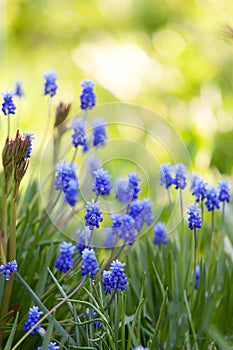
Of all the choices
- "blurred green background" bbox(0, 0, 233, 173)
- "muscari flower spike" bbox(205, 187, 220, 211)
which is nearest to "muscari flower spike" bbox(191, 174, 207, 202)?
"muscari flower spike" bbox(205, 187, 220, 211)

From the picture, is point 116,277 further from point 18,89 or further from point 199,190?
point 18,89

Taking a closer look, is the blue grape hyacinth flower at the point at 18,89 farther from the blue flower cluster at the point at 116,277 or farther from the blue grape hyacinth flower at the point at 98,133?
the blue flower cluster at the point at 116,277

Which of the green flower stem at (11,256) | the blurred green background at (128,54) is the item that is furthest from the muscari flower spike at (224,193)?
the blurred green background at (128,54)

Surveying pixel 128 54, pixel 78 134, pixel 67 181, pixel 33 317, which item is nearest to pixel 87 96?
pixel 78 134

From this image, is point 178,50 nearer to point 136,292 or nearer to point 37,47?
point 37,47

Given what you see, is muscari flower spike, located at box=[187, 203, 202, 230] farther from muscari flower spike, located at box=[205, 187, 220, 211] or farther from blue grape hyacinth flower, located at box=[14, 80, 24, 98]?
blue grape hyacinth flower, located at box=[14, 80, 24, 98]

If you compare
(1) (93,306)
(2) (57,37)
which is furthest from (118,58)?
(1) (93,306)

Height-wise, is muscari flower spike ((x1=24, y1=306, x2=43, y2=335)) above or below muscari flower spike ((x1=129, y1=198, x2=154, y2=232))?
below
